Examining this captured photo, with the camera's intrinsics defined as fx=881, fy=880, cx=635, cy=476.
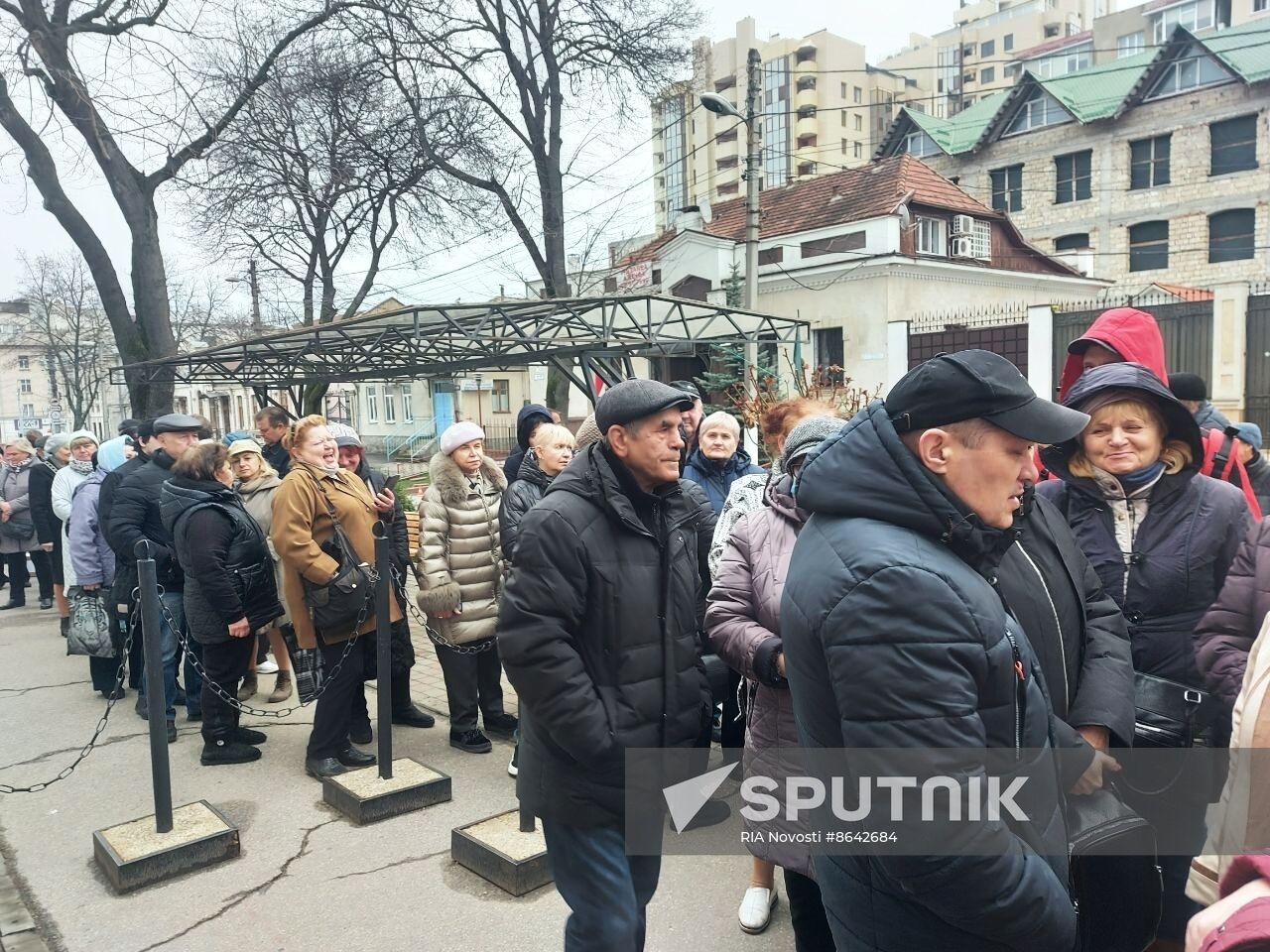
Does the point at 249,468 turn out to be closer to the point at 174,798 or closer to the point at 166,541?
the point at 166,541

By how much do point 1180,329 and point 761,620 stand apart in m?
15.6

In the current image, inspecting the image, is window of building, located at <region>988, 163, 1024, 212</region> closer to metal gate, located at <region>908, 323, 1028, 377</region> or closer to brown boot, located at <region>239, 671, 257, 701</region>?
metal gate, located at <region>908, 323, 1028, 377</region>

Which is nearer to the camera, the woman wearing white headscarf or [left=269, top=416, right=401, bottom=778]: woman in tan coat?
[left=269, top=416, right=401, bottom=778]: woman in tan coat

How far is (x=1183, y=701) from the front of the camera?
8.13 ft

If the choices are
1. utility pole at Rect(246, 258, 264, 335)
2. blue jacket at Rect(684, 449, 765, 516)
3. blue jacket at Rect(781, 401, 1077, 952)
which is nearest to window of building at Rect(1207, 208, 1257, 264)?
utility pole at Rect(246, 258, 264, 335)

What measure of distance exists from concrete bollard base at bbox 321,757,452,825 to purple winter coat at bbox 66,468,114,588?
318cm

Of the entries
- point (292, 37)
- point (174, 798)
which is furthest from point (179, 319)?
point (174, 798)

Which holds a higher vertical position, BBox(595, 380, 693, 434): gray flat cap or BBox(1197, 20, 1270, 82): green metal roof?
BBox(1197, 20, 1270, 82): green metal roof

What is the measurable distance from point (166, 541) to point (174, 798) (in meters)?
1.69

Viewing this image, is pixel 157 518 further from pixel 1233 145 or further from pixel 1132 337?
pixel 1233 145

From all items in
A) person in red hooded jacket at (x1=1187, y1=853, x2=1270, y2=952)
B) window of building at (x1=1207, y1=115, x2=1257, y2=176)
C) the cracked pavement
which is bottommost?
the cracked pavement

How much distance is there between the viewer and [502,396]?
38188 mm

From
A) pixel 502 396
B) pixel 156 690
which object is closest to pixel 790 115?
pixel 502 396

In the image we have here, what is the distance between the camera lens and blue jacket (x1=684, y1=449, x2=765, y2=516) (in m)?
4.52
